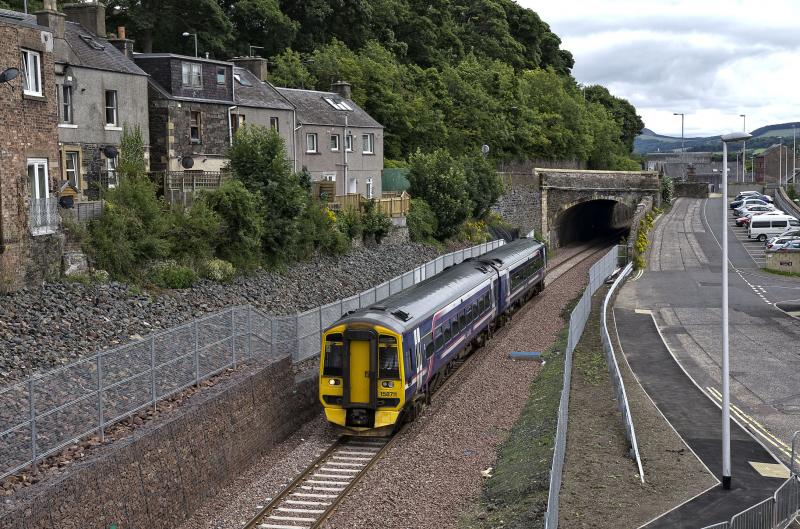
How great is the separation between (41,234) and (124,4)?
120ft

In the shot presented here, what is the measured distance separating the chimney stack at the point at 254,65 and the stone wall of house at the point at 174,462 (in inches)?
1006

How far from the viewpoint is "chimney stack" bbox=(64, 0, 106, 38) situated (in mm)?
34562

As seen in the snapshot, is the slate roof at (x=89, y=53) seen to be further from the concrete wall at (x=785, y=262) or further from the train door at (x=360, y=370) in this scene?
the concrete wall at (x=785, y=262)

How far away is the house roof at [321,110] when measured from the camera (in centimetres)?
4628

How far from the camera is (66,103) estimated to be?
→ 99.5ft

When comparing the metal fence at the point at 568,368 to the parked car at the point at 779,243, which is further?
the parked car at the point at 779,243

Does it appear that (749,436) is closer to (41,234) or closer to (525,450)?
(525,450)

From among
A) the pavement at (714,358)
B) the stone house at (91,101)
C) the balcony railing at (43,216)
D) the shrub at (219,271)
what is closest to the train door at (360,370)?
the pavement at (714,358)

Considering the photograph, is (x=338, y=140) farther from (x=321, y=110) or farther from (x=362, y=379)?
(x=362, y=379)

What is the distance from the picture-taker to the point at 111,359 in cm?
1691

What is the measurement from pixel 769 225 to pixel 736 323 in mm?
27900

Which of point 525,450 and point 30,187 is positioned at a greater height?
point 30,187

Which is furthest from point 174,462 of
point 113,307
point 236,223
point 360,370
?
point 236,223

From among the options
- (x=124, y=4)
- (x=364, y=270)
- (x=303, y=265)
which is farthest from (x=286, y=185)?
(x=124, y=4)
